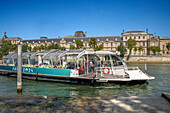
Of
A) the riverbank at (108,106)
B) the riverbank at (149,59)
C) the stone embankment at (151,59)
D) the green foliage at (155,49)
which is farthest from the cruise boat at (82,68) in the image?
the green foliage at (155,49)

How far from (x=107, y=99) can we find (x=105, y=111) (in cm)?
183

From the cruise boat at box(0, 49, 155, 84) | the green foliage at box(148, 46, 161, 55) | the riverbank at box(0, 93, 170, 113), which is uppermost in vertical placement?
the green foliage at box(148, 46, 161, 55)

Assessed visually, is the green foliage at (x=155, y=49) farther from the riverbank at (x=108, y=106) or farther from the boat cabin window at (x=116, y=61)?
the riverbank at (x=108, y=106)

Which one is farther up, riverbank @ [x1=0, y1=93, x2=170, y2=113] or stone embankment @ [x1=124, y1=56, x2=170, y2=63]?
stone embankment @ [x1=124, y1=56, x2=170, y2=63]

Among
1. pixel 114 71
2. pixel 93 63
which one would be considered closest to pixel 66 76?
pixel 93 63

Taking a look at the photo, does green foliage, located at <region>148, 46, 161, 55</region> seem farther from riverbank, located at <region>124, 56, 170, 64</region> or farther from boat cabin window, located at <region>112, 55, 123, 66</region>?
boat cabin window, located at <region>112, 55, 123, 66</region>

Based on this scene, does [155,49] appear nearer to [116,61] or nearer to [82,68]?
[116,61]

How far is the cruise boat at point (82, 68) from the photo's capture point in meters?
15.7

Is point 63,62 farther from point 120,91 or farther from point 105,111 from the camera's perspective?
point 105,111

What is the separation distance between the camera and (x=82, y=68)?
1784 centimetres

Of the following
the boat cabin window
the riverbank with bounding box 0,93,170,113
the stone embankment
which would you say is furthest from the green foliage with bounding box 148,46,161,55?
the riverbank with bounding box 0,93,170,113

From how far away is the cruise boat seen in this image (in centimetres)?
1573

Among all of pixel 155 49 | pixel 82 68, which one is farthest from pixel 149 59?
pixel 82 68

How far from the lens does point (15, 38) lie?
111312mm
